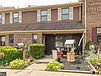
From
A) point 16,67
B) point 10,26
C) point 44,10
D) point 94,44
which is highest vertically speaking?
point 44,10

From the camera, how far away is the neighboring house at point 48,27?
21297mm

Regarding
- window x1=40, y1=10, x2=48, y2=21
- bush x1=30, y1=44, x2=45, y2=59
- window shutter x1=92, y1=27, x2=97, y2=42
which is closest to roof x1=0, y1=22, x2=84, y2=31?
window x1=40, y1=10, x2=48, y2=21

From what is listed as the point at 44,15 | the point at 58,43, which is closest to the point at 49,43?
the point at 58,43

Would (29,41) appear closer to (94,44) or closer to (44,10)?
(44,10)

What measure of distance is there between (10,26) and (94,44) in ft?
36.1

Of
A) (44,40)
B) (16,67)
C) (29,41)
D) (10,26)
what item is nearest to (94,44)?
(44,40)

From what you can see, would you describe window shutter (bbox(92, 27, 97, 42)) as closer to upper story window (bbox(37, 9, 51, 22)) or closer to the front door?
the front door

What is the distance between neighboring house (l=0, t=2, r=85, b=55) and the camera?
21297 mm

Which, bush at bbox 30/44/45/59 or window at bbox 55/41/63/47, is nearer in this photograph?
bush at bbox 30/44/45/59

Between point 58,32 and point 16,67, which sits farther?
point 58,32

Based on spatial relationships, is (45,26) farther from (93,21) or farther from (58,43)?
(93,21)

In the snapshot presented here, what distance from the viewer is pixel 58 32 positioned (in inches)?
830

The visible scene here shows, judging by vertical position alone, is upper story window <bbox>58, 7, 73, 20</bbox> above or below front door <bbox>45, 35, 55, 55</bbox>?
above

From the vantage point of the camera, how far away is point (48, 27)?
862 inches
